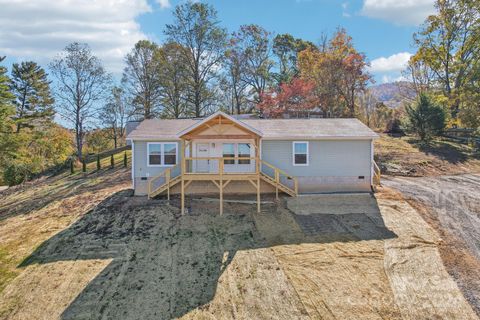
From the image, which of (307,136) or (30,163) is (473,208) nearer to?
(307,136)

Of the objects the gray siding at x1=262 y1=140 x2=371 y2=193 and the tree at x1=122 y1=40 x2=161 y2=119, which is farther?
the tree at x1=122 y1=40 x2=161 y2=119

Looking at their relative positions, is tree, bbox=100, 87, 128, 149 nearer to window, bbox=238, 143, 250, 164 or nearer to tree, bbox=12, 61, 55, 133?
tree, bbox=12, 61, 55, 133

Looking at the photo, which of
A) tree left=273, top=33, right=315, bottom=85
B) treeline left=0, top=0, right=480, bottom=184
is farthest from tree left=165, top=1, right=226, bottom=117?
tree left=273, top=33, right=315, bottom=85

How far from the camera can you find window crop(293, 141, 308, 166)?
1587 centimetres

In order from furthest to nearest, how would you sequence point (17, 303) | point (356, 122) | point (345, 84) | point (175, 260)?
point (345, 84), point (356, 122), point (175, 260), point (17, 303)

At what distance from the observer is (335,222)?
492 inches

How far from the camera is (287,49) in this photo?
4069cm

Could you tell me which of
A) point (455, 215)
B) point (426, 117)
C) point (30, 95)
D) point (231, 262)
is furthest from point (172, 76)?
point (455, 215)

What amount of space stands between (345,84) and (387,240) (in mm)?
20771

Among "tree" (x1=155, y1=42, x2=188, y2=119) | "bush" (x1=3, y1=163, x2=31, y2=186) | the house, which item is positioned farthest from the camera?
"tree" (x1=155, y1=42, x2=188, y2=119)

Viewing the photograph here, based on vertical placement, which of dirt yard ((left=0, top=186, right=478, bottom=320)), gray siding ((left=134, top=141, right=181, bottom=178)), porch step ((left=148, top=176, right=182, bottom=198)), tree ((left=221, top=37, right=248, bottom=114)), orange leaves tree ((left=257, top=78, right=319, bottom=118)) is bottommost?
dirt yard ((left=0, top=186, right=478, bottom=320))

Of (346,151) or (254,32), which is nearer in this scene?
(346,151)

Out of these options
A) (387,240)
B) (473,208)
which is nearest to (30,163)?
(387,240)

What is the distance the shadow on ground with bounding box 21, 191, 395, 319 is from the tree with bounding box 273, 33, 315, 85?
98.8 ft
